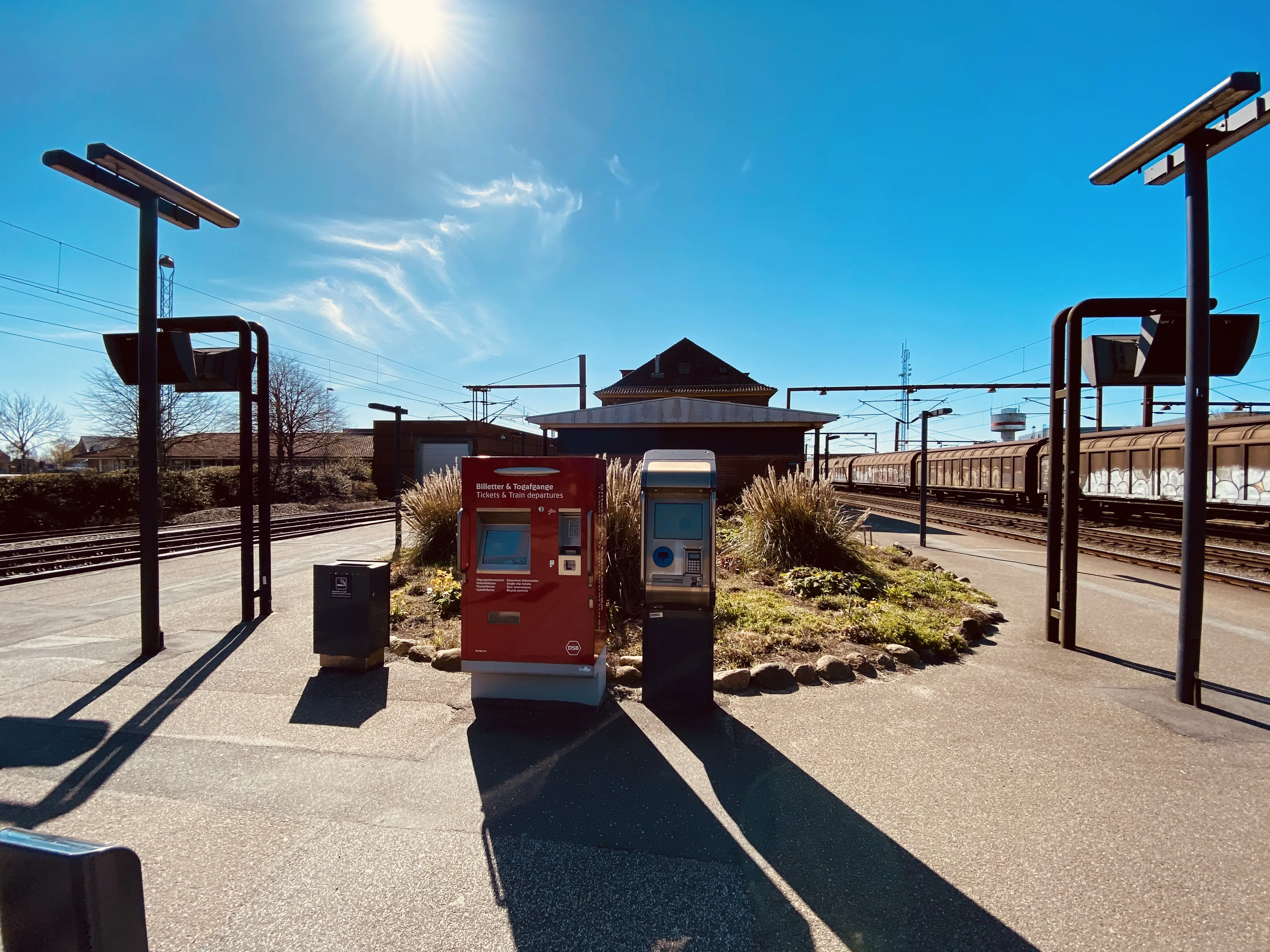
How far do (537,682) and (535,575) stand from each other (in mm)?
868

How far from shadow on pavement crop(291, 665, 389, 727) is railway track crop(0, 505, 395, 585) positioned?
6.05 metres

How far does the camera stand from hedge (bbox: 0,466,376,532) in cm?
1562

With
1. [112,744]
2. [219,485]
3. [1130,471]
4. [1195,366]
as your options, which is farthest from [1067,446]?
[219,485]

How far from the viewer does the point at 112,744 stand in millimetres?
4004

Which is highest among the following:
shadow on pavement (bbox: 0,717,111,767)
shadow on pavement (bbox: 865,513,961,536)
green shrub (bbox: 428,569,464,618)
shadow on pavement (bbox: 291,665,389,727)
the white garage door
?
the white garage door

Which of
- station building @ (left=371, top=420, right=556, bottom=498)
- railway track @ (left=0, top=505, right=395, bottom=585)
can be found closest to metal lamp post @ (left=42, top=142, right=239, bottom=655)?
railway track @ (left=0, top=505, right=395, bottom=585)

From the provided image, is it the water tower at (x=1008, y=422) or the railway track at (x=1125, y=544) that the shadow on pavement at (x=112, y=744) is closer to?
the railway track at (x=1125, y=544)

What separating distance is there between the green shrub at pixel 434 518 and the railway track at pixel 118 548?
2.49 metres

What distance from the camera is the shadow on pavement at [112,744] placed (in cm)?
321

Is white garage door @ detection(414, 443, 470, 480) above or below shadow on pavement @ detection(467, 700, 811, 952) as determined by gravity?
above

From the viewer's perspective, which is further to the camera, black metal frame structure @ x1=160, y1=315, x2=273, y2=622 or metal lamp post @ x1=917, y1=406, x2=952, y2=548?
metal lamp post @ x1=917, y1=406, x2=952, y2=548

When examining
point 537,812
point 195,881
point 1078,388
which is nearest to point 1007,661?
point 1078,388

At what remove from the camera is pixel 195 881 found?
270 cm

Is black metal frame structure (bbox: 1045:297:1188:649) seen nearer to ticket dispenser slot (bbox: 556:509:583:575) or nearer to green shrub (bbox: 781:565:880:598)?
green shrub (bbox: 781:565:880:598)
